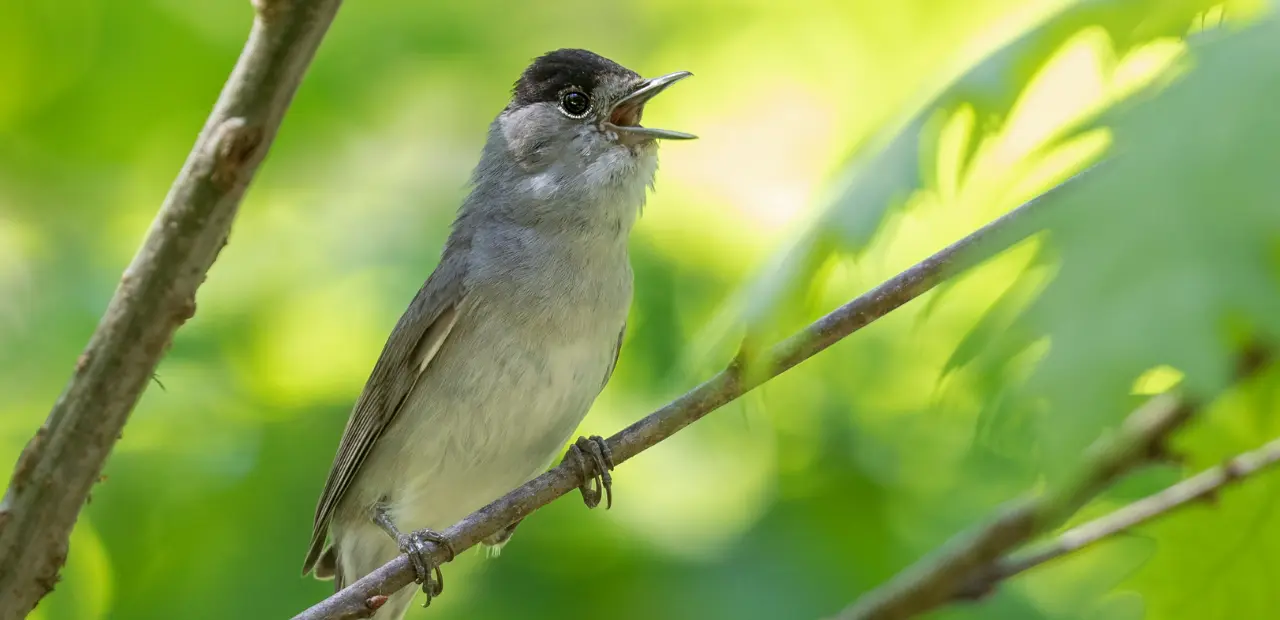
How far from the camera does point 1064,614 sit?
3482 millimetres

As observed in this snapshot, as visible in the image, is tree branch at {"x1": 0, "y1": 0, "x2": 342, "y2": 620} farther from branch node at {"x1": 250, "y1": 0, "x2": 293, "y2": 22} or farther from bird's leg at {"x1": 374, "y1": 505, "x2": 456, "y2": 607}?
bird's leg at {"x1": 374, "y1": 505, "x2": 456, "y2": 607}

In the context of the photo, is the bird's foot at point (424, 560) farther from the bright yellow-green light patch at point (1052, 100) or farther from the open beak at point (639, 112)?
the bright yellow-green light patch at point (1052, 100)

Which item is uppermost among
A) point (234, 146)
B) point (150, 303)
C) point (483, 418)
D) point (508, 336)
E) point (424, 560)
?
point (508, 336)

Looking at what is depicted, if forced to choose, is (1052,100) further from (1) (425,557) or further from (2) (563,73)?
(1) (425,557)

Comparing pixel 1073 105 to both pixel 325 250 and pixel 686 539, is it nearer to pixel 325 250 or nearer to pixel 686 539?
pixel 686 539

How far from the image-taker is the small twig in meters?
1.92

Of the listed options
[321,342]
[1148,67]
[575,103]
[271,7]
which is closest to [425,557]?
[321,342]

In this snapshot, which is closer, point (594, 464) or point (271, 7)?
point (271, 7)

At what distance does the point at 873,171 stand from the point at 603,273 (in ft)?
8.42

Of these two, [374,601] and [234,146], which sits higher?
[234,146]

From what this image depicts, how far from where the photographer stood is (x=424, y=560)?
10.3ft

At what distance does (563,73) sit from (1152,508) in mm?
2694

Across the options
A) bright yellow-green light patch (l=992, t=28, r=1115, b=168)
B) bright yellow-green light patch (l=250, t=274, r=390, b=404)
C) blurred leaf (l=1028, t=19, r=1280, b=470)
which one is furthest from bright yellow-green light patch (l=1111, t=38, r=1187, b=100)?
bright yellow-green light patch (l=250, t=274, r=390, b=404)

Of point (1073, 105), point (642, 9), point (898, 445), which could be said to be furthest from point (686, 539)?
point (642, 9)
